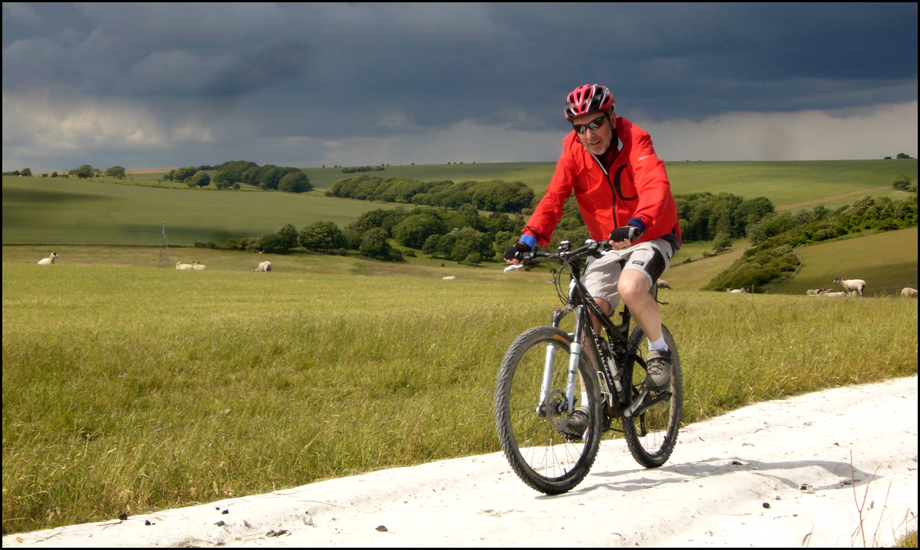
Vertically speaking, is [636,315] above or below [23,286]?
above

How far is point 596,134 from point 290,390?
24.0 ft

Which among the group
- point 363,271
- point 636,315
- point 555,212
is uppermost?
point 555,212

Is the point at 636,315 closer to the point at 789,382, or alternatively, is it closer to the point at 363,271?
the point at 789,382

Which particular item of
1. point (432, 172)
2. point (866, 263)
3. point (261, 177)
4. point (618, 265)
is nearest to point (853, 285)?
point (866, 263)

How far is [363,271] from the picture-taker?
68.7 metres

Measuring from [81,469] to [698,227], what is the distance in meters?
41.7

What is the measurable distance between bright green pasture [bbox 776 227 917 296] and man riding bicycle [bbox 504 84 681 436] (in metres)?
34.6

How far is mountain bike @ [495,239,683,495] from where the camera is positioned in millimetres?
3822

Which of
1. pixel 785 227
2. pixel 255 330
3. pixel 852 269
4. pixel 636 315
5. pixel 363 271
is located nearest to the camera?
pixel 636 315

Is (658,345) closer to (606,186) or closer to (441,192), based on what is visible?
(606,186)

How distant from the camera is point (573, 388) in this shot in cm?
405

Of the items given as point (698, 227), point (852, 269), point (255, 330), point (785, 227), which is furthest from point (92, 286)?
point (785, 227)

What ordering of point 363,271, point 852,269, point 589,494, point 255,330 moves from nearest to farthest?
point 589,494
point 255,330
point 852,269
point 363,271

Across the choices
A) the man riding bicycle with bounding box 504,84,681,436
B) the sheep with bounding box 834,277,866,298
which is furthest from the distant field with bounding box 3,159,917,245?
the man riding bicycle with bounding box 504,84,681,436
